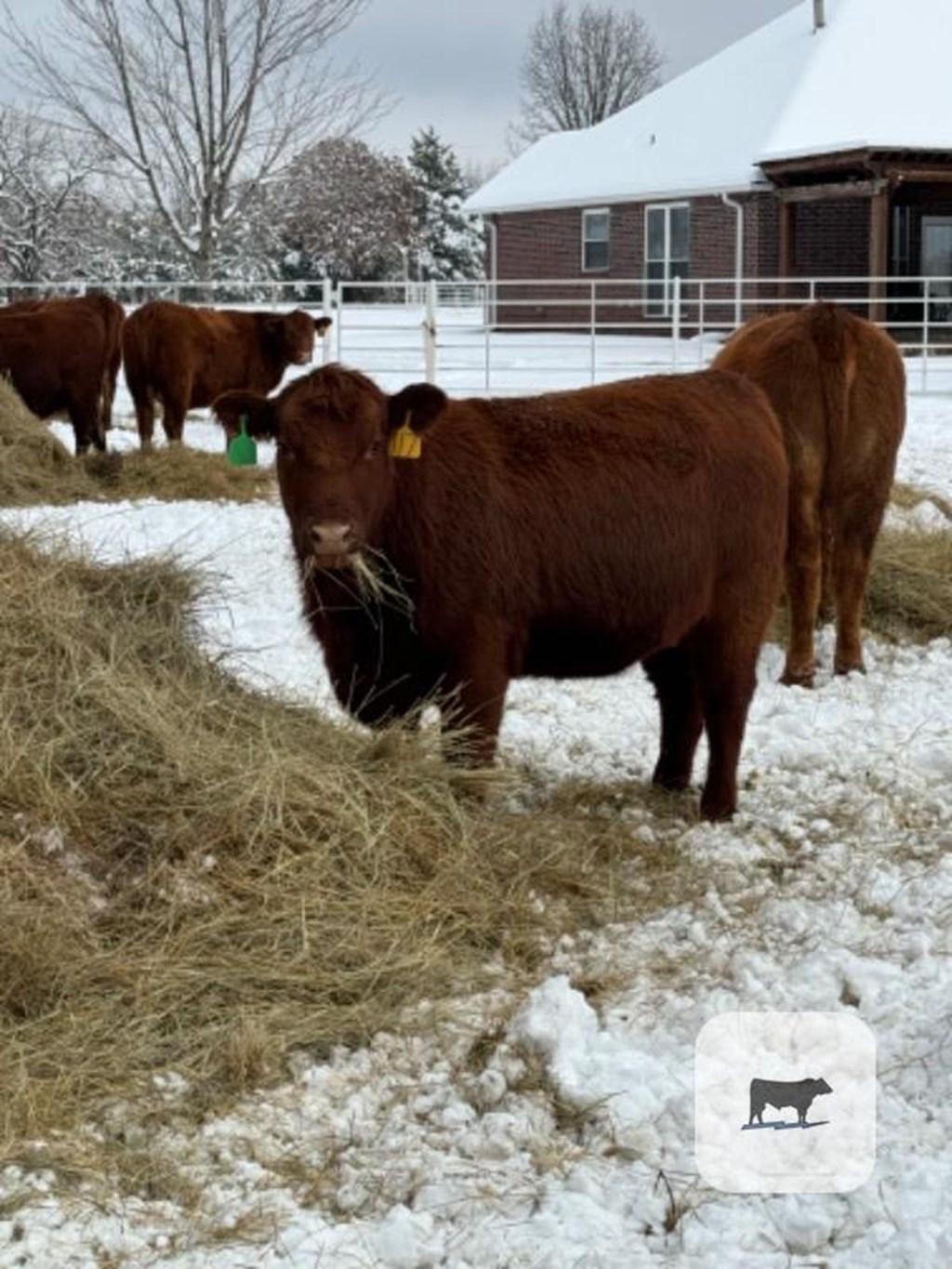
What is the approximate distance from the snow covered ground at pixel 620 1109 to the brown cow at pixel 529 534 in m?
0.67

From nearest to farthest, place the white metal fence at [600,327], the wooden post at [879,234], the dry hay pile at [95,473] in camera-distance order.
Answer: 1. the dry hay pile at [95,473]
2. the white metal fence at [600,327]
3. the wooden post at [879,234]

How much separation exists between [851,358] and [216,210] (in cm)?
2841

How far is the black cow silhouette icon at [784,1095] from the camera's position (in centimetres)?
359

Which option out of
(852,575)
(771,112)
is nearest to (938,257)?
(771,112)

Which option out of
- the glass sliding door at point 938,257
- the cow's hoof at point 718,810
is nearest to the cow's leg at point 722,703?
the cow's hoof at point 718,810

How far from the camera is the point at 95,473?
1280 centimetres

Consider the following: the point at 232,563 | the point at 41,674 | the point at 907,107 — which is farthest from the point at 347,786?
the point at 907,107

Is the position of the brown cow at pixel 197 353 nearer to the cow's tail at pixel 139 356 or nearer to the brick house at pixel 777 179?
the cow's tail at pixel 139 356

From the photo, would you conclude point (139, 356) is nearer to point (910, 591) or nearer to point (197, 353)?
point (197, 353)

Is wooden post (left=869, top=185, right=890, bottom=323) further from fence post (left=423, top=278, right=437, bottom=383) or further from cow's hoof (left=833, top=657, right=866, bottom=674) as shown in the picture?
cow's hoof (left=833, top=657, right=866, bottom=674)

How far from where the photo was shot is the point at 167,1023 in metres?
4.01

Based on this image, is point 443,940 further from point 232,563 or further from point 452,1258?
point 232,563

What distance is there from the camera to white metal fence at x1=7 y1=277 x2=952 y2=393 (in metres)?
20.1

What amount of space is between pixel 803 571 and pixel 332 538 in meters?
3.29
